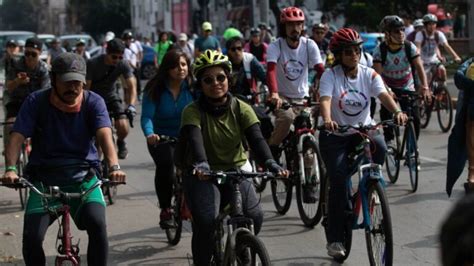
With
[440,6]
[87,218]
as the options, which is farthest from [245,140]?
[440,6]

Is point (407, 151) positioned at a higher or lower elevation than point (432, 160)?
higher

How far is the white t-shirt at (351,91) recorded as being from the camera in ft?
24.5

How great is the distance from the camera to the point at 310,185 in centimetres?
931

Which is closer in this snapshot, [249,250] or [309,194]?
[249,250]

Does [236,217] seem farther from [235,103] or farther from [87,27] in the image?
[87,27]

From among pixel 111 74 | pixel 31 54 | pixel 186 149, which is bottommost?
pixel 186 149

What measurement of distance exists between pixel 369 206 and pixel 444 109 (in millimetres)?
9810

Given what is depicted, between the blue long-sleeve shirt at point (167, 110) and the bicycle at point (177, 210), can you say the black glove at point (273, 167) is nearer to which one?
the bicycle at point (177, 210)

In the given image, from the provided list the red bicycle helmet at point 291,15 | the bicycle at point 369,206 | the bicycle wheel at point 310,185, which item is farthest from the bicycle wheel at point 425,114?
the bicycle at point 369,206

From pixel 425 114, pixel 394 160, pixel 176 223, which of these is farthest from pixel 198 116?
Answer: pixel 425 114

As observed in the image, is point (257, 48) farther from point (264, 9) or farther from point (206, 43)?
point (264, 9)

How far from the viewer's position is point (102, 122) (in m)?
6.00

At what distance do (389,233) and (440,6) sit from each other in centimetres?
3366

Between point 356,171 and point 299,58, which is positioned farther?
point 299,58
